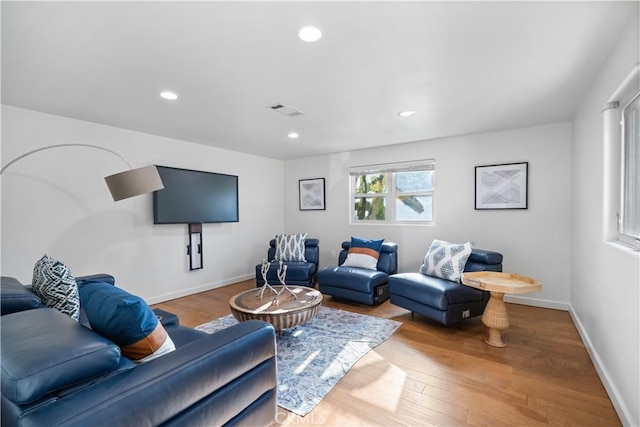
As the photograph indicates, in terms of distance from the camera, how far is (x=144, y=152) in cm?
379

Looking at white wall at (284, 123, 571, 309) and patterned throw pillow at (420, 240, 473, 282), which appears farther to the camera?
white wall at (284, 123, 571, 309)

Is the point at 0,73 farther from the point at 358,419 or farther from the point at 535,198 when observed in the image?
the point at 535,198

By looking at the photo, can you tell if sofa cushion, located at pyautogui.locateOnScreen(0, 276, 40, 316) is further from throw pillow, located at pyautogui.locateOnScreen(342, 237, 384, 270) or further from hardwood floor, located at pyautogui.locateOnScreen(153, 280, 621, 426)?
throw pillow, located at pyautogui.locateOnScreen(342, 237, 384, 270)

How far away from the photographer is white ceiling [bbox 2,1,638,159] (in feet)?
5.09

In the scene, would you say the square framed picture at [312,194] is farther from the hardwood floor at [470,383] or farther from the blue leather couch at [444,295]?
the hardwood floor at [470,383]

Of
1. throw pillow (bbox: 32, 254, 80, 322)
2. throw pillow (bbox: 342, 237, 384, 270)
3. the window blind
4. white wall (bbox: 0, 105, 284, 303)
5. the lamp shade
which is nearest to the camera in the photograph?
throw pillow (bbox: 32, 254, 80, 322)

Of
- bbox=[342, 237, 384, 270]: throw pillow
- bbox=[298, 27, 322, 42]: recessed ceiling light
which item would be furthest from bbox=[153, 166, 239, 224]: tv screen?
bbox=[298, 27, 322, 42]: recessed ceiling light

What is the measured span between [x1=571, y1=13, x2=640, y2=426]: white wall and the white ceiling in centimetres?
21

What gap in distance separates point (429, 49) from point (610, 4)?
0.89 metres

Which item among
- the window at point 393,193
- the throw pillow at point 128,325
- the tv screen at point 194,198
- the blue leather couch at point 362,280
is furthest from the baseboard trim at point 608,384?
the tv screen at point 194,198

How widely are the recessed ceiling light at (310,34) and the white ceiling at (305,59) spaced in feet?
0.15

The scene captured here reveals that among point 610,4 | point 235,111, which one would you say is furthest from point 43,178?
point 610,4

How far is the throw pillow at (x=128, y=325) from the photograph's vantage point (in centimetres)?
121

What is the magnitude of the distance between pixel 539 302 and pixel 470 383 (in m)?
2.34
